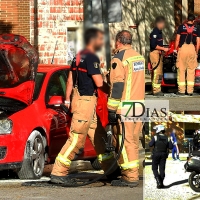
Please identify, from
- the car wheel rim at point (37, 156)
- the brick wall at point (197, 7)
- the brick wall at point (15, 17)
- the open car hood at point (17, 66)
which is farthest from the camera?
the brick wall at point (197, 7)

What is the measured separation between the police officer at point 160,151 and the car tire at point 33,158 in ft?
13.3

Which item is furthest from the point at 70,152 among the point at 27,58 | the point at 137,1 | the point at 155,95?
the point at 137,1

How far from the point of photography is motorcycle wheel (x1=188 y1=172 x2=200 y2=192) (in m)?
5.58

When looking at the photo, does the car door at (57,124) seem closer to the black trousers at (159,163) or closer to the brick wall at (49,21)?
the black trousers at (159,163)

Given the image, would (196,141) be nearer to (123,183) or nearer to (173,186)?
(173,186)

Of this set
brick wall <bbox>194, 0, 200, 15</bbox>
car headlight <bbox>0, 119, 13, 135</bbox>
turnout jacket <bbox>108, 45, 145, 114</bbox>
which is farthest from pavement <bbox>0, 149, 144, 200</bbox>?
brick wall <bbox>194, 0, 200, 15</bbox>

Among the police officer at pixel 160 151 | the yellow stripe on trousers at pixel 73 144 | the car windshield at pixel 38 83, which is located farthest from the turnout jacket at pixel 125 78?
the police officer at pixel 160 151

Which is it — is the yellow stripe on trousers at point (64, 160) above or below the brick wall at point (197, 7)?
below

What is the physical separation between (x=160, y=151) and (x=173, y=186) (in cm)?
26

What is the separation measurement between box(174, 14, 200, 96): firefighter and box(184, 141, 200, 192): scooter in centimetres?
1115

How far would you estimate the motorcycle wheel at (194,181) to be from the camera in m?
5.58

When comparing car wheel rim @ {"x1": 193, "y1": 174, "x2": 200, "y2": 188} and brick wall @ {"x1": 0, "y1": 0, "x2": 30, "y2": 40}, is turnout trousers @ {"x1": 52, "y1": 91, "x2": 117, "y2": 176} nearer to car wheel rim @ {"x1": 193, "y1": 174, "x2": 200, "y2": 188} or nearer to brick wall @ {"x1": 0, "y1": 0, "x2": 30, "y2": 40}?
car wheel rim @ {"x1": 193, "y1": 174, "x2": 200, "y2": 188}

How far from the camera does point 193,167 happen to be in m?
5.66

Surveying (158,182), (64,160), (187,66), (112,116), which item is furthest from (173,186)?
(187,66)
